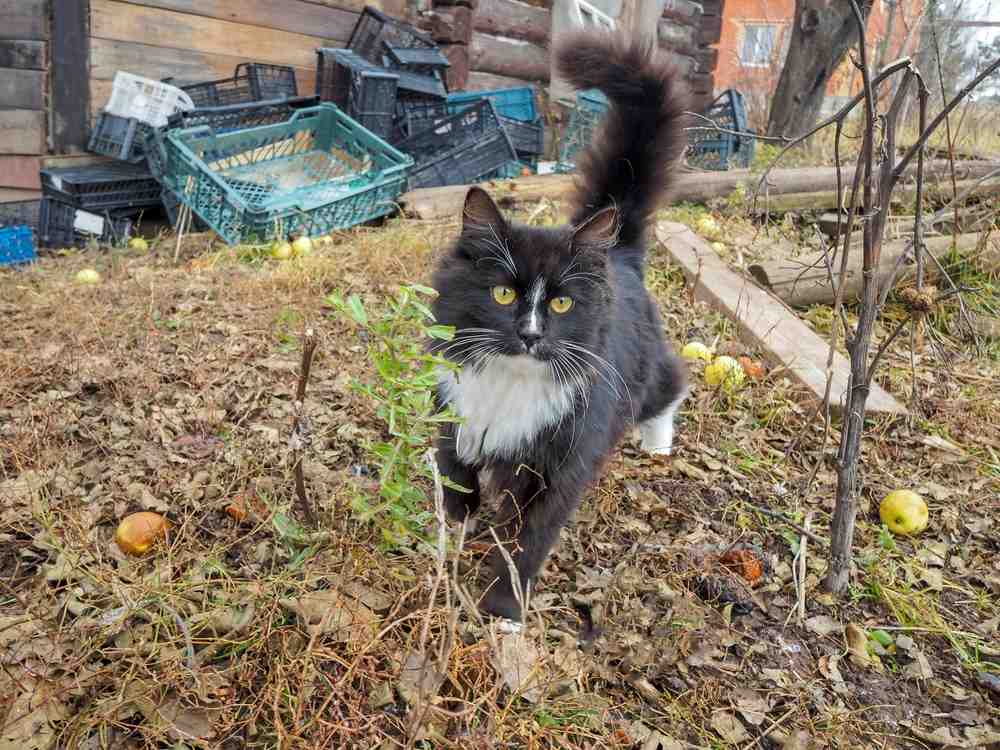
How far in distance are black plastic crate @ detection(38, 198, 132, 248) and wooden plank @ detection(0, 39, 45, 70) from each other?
1066mm

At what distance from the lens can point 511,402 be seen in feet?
7.82

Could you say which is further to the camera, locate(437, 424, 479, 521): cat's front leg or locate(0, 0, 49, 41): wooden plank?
locate(0, 0, 49, 41): wooden plank

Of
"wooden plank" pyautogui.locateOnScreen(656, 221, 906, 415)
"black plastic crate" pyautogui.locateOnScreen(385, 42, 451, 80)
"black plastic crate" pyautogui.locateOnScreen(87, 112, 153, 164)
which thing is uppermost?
"black plastic crate" pyautogui.locateOnScreen(385, 42, 451, 80)

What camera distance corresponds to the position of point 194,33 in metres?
→ 6.77

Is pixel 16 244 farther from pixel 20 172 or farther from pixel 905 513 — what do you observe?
pixel 905 513

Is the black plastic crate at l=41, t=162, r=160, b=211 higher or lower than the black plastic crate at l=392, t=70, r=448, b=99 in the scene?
lower

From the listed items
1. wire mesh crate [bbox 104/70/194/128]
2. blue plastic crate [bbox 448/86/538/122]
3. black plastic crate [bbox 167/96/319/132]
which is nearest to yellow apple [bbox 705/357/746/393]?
black plastic crate [bbox 167/96/319/132]

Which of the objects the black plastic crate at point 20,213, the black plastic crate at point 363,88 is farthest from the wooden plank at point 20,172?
the black plastic crate at point 363,88

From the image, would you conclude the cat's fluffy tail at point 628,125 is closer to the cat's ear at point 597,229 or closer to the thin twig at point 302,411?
the cat's ear at point 597,229

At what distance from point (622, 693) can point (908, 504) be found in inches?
61.9

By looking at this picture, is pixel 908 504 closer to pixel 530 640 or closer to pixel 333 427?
pixel 530 640

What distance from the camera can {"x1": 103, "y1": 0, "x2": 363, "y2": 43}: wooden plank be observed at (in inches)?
263

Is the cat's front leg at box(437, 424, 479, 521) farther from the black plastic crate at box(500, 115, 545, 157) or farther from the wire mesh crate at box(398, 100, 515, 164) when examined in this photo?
the black plastic crate at box(500, 115, 545, 157)

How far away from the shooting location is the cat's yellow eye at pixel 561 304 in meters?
2.36
